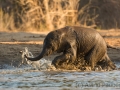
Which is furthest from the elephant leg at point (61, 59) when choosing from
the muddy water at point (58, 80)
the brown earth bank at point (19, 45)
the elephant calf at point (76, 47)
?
the brown earth bank at point (19, 45)

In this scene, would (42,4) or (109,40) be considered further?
(42,4)

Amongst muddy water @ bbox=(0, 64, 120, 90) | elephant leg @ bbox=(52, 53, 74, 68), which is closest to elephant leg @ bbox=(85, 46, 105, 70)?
muddy water @ bbox=(0, 64, 120, 90)

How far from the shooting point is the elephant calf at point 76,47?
37.3ft

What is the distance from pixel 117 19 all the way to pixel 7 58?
12475 mm

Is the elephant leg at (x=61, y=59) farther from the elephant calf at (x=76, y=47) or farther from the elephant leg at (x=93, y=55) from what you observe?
the elephant leg at (x=93, y=55)

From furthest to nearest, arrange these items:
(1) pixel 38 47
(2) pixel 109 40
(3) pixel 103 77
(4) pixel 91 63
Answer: (2) pixel 109 40 < (1) pixel 38 47 < (4) pixel 91 63 < (3) pixel 103 77

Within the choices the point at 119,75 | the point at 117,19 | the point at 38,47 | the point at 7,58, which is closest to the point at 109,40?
the point at 38,47

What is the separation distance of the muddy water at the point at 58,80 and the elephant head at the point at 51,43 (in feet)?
1.39

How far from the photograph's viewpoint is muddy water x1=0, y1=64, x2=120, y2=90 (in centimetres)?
942

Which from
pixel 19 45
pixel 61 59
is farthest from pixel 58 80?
pixel 19 45

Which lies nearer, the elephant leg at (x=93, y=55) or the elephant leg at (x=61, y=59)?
the elephant leg at (x=61, y=59)

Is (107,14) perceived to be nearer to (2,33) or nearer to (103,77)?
(2,33)

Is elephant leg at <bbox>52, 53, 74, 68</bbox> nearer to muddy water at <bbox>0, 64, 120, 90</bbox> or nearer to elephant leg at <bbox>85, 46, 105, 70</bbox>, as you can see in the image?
muddy water at <bbox>0, 64, 120, 90</bbox>

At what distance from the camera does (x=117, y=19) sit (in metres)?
25.0
